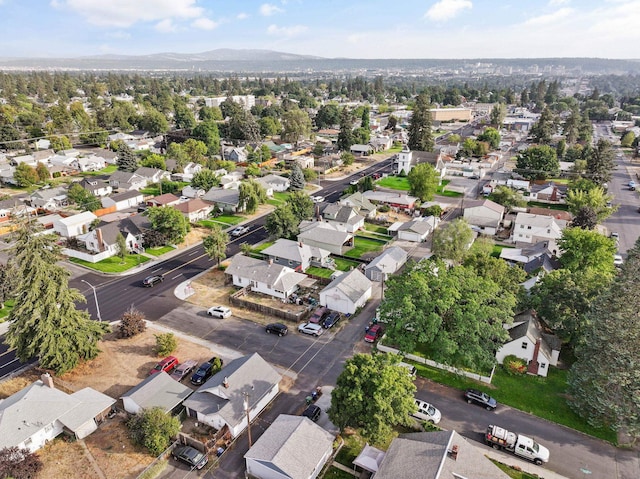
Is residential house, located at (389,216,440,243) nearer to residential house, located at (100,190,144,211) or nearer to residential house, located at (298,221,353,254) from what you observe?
residential house, located at (298,221,353,254)

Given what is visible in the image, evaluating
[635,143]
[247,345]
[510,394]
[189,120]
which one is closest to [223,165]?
[189,120]

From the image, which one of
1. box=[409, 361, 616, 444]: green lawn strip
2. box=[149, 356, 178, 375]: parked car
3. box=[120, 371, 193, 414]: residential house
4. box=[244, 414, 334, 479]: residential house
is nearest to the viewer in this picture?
box=[244, 414, 334, 479]: residential house

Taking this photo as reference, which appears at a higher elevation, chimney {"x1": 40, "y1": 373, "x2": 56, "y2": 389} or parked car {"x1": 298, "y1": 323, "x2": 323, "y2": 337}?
chimney {"x1": 40, "y1": 373, "x2": 56, "y2": 389}

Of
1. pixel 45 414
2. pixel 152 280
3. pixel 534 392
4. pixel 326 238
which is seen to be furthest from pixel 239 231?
pixel 534 392

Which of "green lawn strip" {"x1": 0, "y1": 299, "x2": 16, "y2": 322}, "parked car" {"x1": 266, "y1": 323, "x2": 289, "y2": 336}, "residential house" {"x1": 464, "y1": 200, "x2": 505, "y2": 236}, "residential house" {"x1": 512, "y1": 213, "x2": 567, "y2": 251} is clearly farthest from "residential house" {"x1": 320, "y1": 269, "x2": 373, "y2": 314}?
"green lawn strip" {"x1": 0, "y1": 299, "x2": 16, "y2": 322}

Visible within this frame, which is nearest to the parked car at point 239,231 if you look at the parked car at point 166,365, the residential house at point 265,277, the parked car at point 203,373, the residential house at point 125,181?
the residential house at point 265,277

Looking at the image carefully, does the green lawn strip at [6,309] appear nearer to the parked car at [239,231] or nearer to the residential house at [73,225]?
the residential house at [73,225]

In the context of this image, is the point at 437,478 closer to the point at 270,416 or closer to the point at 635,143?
the point at 270,416
